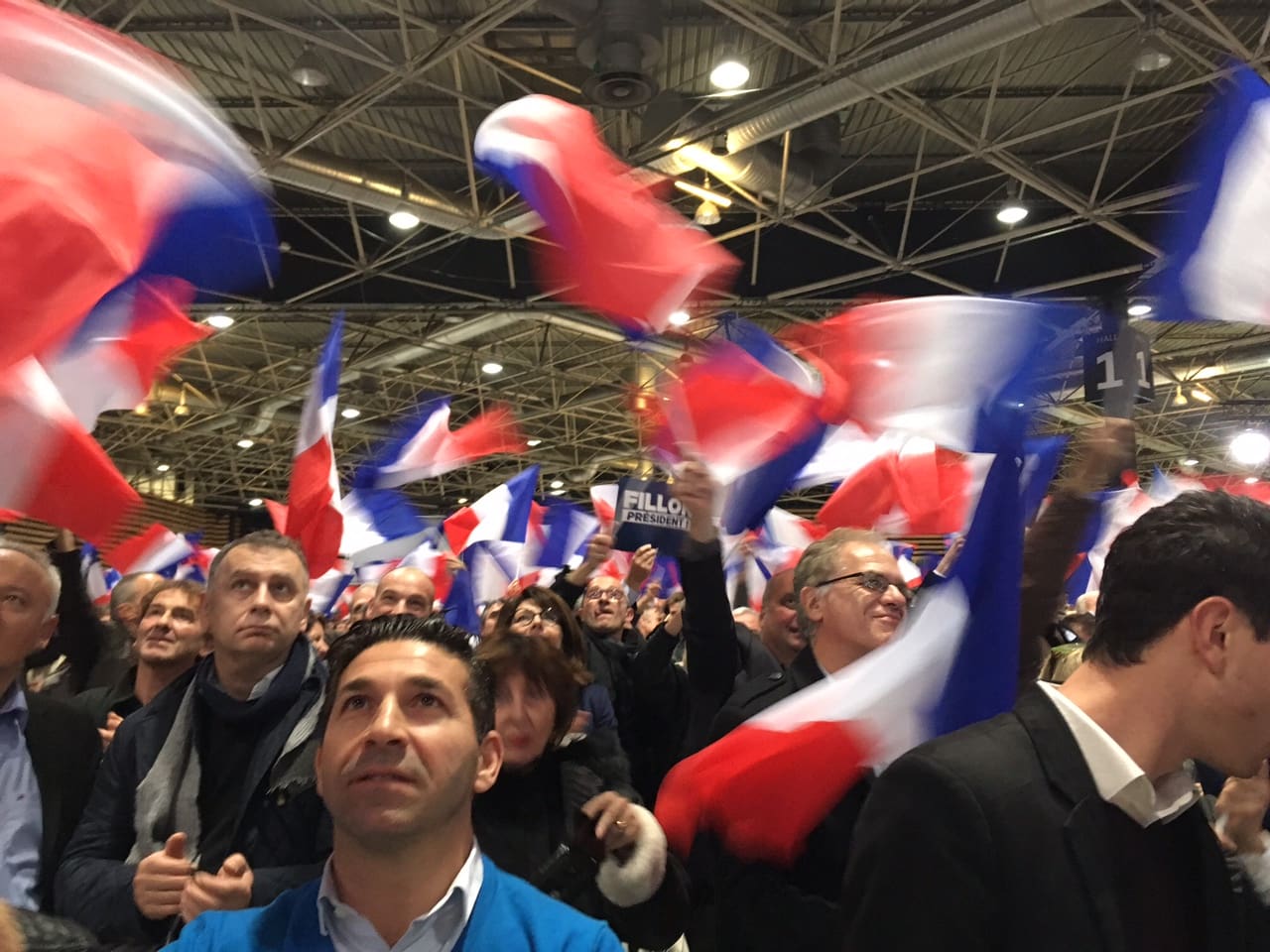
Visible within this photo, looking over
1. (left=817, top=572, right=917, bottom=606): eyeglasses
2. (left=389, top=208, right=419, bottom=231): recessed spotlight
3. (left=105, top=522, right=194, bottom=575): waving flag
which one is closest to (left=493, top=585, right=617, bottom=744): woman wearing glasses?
(left=817, top=572, right=917, bottom=606): eyeglasses

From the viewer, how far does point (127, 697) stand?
9.95 ft

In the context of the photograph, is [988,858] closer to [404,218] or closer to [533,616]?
[533,616]

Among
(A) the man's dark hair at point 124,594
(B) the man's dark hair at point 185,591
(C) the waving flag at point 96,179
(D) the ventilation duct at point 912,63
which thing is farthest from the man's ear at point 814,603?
(D) the ventilation duct at point 912,63

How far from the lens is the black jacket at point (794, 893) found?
6.32 feet

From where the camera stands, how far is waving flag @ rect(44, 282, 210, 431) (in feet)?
6.02

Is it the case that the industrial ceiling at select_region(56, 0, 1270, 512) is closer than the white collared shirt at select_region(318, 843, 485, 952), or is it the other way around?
the white collared shirt at select_region(318, 843, 485, 952)

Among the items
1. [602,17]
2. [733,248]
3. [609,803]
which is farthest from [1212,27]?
[609,803]

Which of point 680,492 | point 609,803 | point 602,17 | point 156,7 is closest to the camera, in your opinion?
point 609,803

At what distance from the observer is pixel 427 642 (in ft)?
5.65

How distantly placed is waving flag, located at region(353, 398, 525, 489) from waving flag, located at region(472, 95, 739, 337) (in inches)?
120

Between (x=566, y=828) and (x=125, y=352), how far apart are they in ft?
4.18

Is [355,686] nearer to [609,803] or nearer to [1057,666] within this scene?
[609,803]

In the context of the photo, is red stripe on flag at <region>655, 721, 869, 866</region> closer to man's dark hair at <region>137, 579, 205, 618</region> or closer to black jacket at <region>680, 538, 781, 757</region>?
black jacket at <region>680, 538, 781, 757</region>

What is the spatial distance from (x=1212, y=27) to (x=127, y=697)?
7.36 meters
